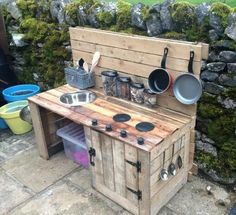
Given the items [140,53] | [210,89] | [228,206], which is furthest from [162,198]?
[140,53]

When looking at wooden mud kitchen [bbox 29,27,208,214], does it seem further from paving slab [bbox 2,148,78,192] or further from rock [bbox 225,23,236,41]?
paving slab [bbox 2,148,78,192]

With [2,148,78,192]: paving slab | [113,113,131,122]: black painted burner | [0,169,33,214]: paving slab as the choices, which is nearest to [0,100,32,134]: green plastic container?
→ [2,148,78,192]: paving slab

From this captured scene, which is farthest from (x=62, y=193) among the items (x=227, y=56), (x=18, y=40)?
(x=18, y=40)

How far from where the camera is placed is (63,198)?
301 centimetres

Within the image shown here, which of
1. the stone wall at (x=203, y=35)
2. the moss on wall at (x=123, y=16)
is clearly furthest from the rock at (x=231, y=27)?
the moss on wall at (x=123, y=16)

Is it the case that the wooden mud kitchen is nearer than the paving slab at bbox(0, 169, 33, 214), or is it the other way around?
the wooden mud kitchen

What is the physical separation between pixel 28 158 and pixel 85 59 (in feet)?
4.42

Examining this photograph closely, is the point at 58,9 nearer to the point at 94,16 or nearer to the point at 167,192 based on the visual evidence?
the point at 94,16

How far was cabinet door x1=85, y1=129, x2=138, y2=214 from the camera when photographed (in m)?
2.54

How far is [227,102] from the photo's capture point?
278 cm

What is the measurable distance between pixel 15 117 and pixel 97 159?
1.65 m

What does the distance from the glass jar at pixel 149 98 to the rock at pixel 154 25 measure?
61 centimetres

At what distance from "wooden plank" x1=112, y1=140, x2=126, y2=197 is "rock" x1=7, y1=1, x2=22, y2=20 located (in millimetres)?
2923

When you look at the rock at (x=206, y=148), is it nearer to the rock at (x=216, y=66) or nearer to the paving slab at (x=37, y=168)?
the rock at (x=216, y=66)
